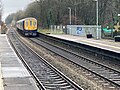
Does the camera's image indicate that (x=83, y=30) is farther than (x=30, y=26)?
No

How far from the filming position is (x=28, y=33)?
202 ft

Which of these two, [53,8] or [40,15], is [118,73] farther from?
[40,15]

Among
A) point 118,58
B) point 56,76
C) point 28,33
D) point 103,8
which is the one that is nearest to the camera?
point 56,76

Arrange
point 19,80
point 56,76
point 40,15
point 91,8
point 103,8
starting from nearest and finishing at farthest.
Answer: point 19,80 < point 56,76 < point 103,8 < point 91,8 < point 40,15

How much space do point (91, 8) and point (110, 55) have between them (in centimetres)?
5648

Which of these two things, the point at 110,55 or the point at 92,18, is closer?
the point at 110,55

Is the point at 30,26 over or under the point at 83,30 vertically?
over

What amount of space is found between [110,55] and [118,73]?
19.6 ft

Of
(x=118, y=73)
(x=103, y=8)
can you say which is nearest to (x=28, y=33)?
(x=103, y=8)

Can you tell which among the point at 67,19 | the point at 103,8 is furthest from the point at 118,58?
the point at 67,19

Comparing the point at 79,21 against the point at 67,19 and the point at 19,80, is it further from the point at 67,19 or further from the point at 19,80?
the point at 19,80

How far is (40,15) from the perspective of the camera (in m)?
101

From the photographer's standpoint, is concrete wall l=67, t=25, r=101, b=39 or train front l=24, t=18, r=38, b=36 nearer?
concrete wall l=67, t=25, r=101, b=39

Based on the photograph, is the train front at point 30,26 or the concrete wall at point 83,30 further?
the train front at point 30,26
